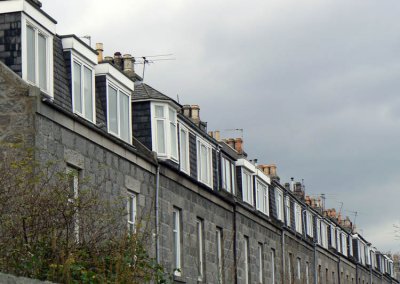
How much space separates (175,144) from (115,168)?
4513 mm

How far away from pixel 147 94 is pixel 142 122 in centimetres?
84

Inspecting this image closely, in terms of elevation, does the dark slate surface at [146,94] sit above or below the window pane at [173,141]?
above

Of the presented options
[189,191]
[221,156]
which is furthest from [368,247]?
[189,191]

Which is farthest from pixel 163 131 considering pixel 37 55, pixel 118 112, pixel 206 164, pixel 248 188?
pixel 248 188

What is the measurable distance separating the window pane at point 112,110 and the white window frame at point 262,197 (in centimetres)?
1522

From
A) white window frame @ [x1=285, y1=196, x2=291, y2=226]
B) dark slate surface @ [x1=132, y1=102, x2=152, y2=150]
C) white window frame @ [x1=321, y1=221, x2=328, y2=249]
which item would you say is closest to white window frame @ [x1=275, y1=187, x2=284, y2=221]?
white window frame @ [x1=285, y1=196, x2=291, y2=226]

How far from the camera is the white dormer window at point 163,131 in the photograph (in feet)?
89.6

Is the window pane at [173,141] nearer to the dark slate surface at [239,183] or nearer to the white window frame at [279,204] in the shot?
the dark slate surface at [239,183]

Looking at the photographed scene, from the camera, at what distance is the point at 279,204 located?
4428cm

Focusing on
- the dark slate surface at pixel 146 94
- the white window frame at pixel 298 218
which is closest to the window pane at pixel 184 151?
the dark slate surface at pixel 146 94

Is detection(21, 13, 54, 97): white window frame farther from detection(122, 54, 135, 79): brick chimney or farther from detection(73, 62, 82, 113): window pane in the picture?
Result: detection(122, 54, 135, 79): brick chimney

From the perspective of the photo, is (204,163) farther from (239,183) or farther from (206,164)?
(239,183)

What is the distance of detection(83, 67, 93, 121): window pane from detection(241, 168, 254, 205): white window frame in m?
14.6

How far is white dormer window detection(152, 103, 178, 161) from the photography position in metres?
27.3
